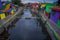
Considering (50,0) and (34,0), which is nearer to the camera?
(50,0)

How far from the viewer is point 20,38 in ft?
62.2

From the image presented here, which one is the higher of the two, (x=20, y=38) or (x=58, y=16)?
(x=58, y=16)

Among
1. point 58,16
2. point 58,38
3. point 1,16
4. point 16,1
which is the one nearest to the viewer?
point 58,38

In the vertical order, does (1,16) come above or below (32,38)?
above

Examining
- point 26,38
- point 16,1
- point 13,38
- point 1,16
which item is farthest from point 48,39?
point 16,1

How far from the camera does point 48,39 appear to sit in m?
18.3

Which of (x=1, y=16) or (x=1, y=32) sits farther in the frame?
(x=1, y=16)

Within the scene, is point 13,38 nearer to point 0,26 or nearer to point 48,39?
point 0,26

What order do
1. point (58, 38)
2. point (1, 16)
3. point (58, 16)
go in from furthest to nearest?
point (1, 16) → point (58, 16) → point (58, 38)

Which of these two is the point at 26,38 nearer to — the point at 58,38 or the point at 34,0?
the point at 58,38

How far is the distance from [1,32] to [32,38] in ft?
12.9

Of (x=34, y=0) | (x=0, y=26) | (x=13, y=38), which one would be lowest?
(x=34, y=0)

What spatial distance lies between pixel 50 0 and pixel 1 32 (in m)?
34.6

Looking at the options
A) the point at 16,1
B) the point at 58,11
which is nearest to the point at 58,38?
the point at 58,11
